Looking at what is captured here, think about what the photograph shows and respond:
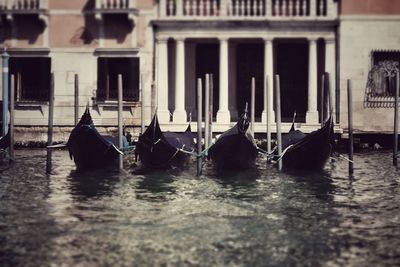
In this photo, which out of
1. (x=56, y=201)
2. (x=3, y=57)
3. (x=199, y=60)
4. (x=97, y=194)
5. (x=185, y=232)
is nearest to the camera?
(x=185, y=232)

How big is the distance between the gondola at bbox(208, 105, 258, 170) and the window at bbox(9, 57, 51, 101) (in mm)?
7918

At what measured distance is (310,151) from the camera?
682 inches

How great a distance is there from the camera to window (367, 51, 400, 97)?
2278cm

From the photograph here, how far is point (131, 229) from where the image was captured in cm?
1072

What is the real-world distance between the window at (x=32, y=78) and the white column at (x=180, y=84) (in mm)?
3748

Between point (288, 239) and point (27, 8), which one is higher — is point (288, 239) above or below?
below

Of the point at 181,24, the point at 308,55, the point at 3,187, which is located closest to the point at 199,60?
the point at 181,24

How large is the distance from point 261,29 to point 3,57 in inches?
287

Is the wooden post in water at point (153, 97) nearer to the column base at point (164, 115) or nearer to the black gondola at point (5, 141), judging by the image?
the column base at point (164, 115)

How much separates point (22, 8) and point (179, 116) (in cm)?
546

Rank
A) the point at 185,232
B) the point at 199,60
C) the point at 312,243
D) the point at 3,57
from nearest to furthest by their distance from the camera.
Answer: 1. the point at 312,243
2. the point at 185,232
3. the point at 3,57
4. the point at 199,60

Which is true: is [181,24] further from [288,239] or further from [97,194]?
[288,239]

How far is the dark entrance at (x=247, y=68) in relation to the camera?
2461cm

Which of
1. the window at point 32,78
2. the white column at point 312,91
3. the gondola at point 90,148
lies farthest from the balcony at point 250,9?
the gondola at point 90,148
